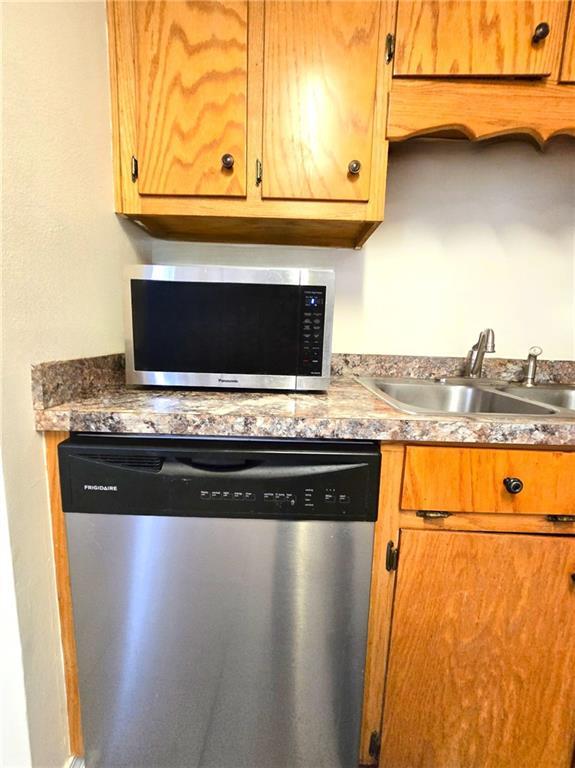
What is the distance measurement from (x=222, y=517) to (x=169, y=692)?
45 cm

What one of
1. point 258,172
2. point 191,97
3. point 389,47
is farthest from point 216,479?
point 389,47

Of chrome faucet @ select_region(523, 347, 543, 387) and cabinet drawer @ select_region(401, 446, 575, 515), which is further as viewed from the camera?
chrome faucet @ select_region(523, 347, 543, 387)

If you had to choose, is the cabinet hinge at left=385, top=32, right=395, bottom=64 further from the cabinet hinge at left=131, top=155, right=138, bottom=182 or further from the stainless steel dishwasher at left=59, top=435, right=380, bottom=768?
the stainless steel dishwasher at left=59, top=435, right=380, bottom=768

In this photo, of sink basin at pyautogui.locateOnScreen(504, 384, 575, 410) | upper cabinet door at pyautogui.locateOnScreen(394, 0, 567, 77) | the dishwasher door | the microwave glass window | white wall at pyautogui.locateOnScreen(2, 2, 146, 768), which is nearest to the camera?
white wall at pyautogui.locateOnScreen(2, 2, 146, 768)

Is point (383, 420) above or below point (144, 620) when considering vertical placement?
above

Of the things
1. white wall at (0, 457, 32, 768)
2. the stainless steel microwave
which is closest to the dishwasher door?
white wall at (0, 457, 32, 768)

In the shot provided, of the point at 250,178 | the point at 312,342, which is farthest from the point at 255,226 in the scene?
the point at 312,342

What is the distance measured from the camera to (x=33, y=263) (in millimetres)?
674

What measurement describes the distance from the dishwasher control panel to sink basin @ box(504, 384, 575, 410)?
0.79 m

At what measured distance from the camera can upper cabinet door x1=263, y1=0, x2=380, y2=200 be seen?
874 millimetres

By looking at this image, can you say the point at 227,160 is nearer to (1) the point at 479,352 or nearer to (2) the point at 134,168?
(2) the point at 134,168

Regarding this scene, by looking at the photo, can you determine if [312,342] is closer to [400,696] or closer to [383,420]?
[383,420]

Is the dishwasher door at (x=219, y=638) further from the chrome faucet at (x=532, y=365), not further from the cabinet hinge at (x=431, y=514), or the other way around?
the chrome faucet at (x=532, y=365)

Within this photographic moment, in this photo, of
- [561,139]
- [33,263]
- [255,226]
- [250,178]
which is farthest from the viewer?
[561,139]
